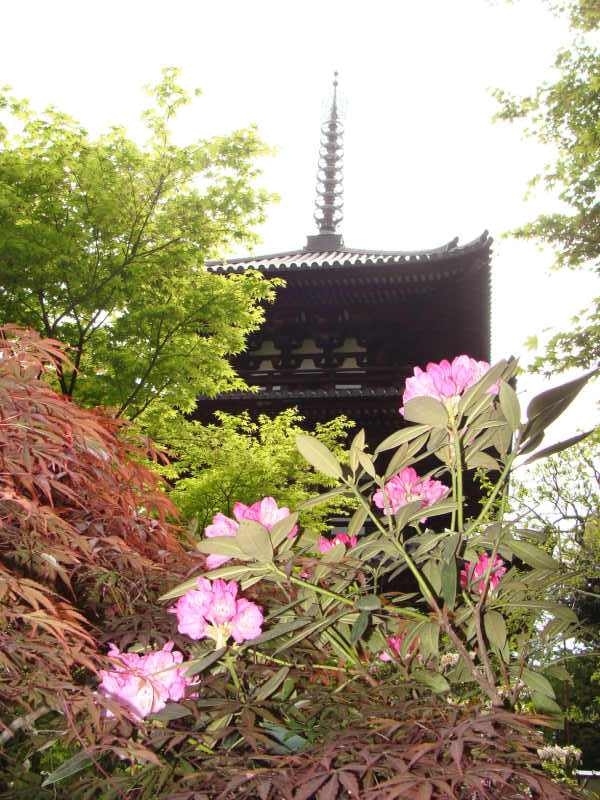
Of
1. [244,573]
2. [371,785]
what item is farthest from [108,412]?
[371,785]

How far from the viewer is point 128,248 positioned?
6824 millimetres

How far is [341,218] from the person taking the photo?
752 inches

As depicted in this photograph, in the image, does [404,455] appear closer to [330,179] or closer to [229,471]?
[229,471]

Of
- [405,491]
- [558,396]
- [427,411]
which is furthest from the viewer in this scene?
[405,491]

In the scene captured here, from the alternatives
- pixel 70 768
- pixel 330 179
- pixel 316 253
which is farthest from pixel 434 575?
pixel 330 179

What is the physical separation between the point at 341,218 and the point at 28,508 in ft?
60.7

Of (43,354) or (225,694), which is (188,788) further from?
(43,354)

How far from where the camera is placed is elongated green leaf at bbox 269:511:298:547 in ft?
4.50

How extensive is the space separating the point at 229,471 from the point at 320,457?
7002 millimetres

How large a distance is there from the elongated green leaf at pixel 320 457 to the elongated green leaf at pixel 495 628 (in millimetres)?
428

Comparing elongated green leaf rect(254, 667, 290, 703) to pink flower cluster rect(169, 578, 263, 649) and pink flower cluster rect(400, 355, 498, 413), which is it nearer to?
pink flower cluster rect(169, 578, 263, 649)

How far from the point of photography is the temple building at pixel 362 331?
10617 mm

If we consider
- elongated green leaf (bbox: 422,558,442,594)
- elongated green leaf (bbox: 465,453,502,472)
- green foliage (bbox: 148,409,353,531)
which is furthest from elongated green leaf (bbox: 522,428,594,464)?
green foliage (bbox: 148,409,353,531)

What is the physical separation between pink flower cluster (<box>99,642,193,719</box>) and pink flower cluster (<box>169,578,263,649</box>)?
0.33ft
